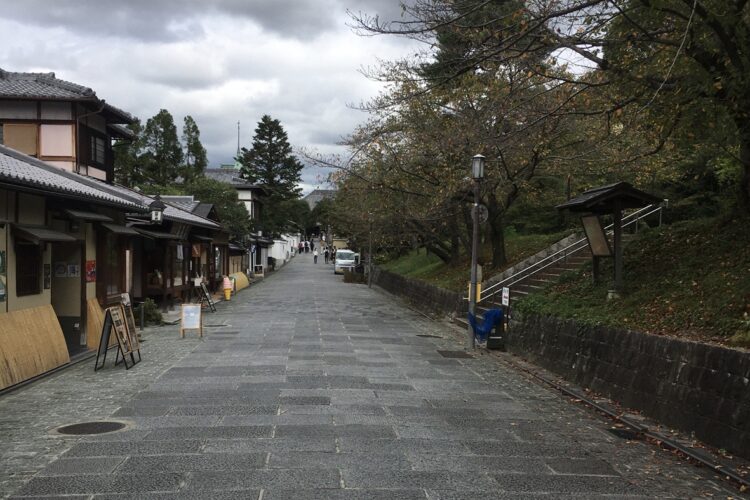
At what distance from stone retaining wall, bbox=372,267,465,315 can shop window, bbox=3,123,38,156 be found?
16110mm

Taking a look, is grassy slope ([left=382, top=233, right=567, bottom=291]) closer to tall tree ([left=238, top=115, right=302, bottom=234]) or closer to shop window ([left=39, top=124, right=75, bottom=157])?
shop window ([left=39, top=124, right=75, bottom=157])

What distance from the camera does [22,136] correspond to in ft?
70.5

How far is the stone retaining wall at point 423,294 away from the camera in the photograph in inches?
921

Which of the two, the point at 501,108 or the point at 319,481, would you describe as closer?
the point at 319,481

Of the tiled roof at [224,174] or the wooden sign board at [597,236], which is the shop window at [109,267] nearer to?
the wooden sign board at [597,236]

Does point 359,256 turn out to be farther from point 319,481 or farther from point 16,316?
point 319,481

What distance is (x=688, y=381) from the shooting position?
7.58 metres

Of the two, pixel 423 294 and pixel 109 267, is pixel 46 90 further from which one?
pixel 423 294

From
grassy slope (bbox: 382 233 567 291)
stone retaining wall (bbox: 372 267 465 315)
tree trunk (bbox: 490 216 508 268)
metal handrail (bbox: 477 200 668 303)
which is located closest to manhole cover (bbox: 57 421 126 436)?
metal handrail (bbox: 477 200 668 303)

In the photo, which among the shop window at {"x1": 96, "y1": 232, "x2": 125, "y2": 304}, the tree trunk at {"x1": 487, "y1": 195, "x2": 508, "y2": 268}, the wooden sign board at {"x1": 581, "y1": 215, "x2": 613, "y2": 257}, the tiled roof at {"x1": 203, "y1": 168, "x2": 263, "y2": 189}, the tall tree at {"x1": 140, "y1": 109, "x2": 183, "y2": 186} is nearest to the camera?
the wooden sign board at {"x1": 581, "y1": 215, "x2": 613, "y2": 257}

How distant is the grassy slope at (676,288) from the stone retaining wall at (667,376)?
0.39m

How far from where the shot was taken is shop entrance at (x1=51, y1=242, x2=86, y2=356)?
14172 mm

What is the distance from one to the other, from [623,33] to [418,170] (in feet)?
38.7

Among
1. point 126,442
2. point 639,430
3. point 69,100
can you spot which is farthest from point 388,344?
point 69,100
